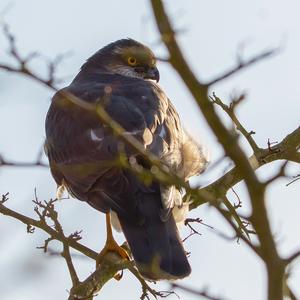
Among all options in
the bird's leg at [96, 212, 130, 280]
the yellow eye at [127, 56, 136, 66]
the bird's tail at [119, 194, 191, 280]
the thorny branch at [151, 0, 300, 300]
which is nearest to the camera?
the thorny branch at [151, 0, 300, 300]

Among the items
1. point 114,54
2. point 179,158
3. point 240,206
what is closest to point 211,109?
point 240,206

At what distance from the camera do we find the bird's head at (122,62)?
948cm

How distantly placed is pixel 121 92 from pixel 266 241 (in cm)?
470

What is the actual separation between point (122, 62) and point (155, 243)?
13.2ft

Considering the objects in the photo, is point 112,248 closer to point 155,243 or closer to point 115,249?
point 115,249

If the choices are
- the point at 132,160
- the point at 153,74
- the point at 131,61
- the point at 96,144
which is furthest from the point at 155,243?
the point at 131,61

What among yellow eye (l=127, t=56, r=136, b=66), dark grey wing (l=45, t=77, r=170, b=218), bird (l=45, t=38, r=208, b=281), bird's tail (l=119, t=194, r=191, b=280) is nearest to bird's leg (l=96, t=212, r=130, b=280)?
bird (l=45, t=38, r=208, b=281)

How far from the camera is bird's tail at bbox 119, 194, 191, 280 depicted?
5652 mm

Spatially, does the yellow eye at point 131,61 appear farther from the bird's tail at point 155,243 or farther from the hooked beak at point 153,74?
the bird's tail at point 155,243

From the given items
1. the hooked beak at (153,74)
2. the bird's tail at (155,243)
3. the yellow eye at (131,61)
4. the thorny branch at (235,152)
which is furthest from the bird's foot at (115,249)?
the thorny branch at (235,152)

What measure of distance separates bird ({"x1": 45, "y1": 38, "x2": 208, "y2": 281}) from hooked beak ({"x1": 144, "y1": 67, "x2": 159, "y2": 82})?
1.08 metres

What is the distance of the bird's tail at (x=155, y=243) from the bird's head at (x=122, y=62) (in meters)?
3.36

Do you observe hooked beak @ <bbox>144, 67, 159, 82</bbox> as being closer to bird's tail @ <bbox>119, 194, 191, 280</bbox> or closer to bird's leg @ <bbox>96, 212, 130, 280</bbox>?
bird's leg @ <bbox>96, 212, 130, 280</bbox>

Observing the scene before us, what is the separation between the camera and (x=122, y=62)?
9.72m
